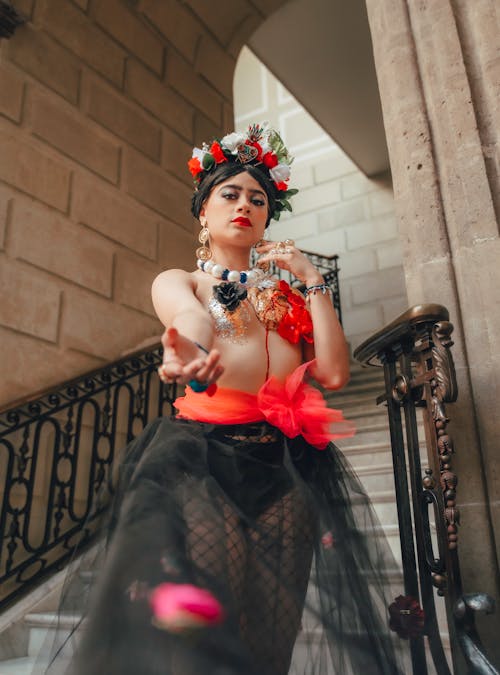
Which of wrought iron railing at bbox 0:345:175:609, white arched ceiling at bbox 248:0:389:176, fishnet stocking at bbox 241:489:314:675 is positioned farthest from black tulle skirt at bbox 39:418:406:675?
white arched ceiling at bbox 248:0:389:176

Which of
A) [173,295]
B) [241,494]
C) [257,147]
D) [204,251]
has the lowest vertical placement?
[241,494]

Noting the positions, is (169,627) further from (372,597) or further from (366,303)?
(366,303)

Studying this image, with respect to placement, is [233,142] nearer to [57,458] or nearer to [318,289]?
[318,289]

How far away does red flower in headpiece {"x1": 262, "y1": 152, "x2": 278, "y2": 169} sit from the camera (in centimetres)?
155

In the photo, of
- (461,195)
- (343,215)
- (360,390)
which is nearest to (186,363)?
(461,195)

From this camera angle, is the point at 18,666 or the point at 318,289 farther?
the point at 18,666

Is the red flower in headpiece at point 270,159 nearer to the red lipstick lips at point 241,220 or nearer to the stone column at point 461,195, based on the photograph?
the red lipstick lips at point 241,220

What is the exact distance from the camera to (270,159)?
1558 millimetres

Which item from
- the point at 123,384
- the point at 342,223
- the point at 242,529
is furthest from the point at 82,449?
the point at 342,223

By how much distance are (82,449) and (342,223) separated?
562 cm

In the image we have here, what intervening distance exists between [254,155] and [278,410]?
73cm

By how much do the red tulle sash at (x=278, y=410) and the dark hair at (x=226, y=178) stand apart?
0.54m

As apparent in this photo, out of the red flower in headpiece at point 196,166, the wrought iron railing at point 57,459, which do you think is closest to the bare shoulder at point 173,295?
the red flower in headpiece at point 196,166

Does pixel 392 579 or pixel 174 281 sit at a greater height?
pixel 174 281
